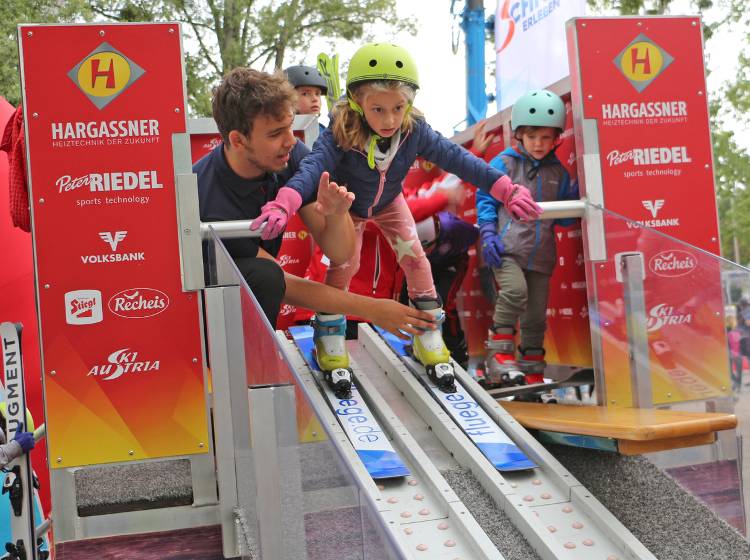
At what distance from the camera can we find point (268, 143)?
12.3ft

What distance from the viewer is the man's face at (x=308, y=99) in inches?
252

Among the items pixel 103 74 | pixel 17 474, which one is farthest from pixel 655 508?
pixel 103 74

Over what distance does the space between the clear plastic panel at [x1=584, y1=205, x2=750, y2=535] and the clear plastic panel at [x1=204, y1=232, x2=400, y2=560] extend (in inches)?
75.4

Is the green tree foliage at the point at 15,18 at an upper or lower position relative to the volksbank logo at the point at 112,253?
upper

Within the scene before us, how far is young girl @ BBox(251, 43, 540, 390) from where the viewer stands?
3.88 m

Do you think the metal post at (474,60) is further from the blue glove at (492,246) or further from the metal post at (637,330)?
the metal post at (637,330)

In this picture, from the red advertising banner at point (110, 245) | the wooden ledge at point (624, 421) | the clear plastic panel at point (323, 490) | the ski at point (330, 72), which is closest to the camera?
the clear plastic panel at point (323, 490)

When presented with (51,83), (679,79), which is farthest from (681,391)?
(51,83)

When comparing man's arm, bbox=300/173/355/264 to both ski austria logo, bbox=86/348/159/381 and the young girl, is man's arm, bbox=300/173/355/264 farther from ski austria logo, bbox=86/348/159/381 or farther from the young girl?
ski austria logo, bbox=86/348/159/381

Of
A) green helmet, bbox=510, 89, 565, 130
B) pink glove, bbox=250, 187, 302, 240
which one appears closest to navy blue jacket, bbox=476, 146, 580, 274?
green helmet, bbox=510, 89, 565, 130

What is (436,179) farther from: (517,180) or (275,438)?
(275,438)

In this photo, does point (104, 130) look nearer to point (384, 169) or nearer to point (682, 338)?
point (384, 169)

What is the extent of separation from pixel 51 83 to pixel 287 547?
7.68 ft

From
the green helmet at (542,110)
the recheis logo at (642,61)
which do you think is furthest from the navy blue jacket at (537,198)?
the recheis logo at (642,61)
